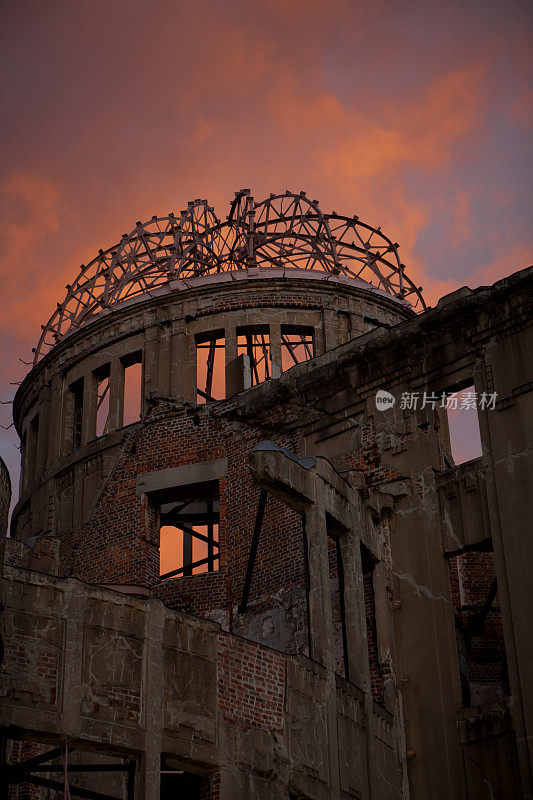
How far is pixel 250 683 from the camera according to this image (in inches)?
579

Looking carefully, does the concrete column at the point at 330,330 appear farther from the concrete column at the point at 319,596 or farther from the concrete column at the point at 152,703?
the concrete column at the point at 152,703

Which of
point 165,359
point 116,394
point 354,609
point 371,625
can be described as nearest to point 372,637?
point 371,625

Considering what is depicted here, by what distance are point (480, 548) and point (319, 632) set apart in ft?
11.5

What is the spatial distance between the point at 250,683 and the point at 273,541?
18.9 feet

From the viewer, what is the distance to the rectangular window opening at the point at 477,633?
20436 mm

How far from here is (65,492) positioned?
2469cm

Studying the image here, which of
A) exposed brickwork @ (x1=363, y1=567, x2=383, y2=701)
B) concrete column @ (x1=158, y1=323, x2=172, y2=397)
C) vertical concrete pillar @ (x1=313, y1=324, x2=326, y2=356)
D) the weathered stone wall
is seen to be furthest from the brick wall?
concrete column @ (x1=158, y1=323, x2=172, y2=397)

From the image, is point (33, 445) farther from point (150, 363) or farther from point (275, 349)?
point (275, 349)

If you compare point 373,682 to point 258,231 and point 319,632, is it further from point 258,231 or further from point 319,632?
point 258,231

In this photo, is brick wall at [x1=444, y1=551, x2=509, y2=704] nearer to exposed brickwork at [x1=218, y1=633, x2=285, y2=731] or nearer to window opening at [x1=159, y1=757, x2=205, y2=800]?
window opening at [x1=159, y1=757, x2=205, y2=800]

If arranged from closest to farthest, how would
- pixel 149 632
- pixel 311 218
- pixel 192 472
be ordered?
pixel 149 632
pixel 192 472
pixel 311 218

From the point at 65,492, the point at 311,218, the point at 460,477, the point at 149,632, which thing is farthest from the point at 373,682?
the point at 311,218

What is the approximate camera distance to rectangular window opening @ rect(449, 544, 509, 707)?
2044 centimetres

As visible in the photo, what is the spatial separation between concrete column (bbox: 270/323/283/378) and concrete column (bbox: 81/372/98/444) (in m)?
4.50
